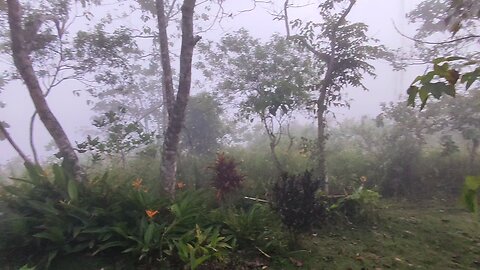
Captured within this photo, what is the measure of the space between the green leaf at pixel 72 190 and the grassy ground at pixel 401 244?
3.27 metres

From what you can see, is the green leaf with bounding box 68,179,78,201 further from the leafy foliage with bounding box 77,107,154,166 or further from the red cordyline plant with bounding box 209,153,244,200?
the red cordyline plant with bounding box 209,153,244,200

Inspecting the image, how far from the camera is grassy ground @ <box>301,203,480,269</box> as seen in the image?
461 centimetres

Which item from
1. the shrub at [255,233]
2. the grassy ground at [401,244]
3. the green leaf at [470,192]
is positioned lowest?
the grassy ground at [401,244]

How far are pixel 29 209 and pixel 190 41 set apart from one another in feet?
11.0

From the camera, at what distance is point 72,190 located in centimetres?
476

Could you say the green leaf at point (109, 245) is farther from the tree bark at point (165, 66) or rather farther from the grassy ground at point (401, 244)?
the tree bark at point (165, 66)

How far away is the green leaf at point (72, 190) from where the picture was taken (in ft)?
15.4

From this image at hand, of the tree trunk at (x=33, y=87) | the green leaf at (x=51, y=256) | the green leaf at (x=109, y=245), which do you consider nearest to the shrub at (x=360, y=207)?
the green leaf at (x=109, y=245)

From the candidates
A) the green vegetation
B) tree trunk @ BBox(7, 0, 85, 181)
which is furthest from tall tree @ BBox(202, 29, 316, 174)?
tree trunk @ BBox(7, 0, 85, 181)

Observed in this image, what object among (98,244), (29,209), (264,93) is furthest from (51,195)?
(264,93)

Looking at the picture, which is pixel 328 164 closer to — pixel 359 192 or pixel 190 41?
pixel 359 192

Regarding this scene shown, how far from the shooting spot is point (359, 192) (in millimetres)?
6328

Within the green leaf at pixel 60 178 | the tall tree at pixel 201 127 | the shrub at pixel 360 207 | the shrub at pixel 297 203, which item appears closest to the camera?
the shrub at pixel 297 203

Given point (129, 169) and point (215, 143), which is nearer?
point (129, 169)
